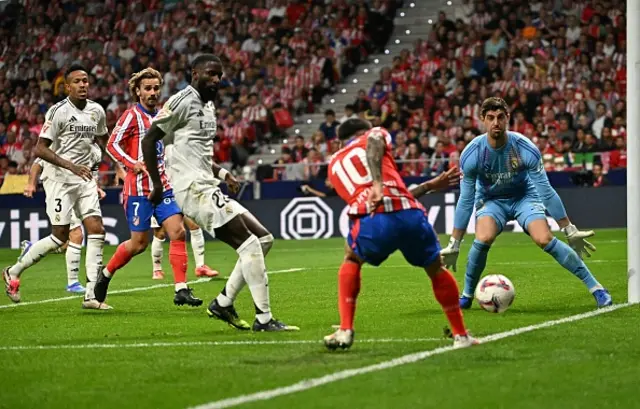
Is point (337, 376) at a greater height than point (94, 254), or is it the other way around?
point (94, 254)

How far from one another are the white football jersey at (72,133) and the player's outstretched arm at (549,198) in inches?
190

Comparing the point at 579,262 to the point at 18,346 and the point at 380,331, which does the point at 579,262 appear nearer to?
the point at 380,331

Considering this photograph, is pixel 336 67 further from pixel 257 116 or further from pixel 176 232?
pixel 176 232

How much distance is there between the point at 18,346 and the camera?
31.1 feet

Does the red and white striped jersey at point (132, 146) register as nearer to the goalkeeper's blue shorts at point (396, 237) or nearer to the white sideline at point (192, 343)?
the white sideline at point (192, 343)

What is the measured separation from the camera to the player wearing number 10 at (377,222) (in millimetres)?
8156

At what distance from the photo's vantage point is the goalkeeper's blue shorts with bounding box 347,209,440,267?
8164mm

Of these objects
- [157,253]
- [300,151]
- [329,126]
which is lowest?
[157,253]

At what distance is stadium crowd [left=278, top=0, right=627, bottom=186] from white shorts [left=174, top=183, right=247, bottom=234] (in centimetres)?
1570

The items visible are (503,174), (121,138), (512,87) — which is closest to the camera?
(503,174)

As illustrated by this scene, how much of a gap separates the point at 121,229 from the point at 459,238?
52.1ft

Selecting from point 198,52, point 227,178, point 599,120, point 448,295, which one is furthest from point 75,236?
point 198,52

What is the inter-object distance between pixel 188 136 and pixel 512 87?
61.6 ft

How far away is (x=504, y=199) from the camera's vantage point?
11.6 meters
